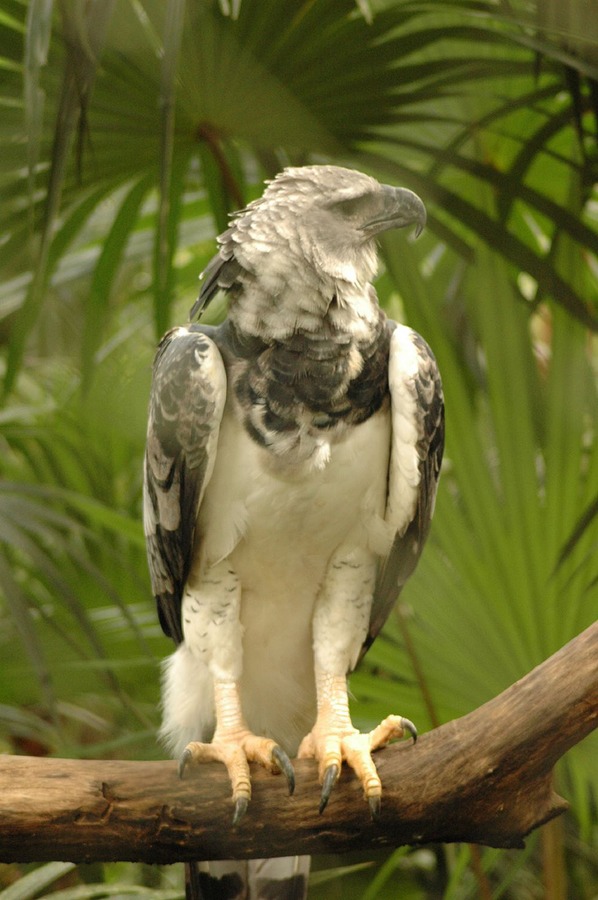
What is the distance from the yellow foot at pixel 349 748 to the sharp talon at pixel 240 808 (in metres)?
0.14

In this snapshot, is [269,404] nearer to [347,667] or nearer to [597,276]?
[347,667]

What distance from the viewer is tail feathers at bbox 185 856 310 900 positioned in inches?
84.4

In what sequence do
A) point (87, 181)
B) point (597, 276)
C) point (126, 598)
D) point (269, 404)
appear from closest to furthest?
point (269, 404) < point (87, 181) < point (597, 276) < point (126, 598)

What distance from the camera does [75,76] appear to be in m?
1.91

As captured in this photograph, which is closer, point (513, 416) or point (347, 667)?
point (347, 667)

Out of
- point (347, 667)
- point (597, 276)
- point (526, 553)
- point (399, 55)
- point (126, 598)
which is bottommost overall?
point (126, 598)

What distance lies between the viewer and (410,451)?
6.51 feet

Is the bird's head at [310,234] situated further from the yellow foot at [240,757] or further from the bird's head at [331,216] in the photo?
the yellow foot at [240,757]

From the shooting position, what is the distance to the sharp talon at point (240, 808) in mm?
1740

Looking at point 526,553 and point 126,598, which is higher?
point 526,553

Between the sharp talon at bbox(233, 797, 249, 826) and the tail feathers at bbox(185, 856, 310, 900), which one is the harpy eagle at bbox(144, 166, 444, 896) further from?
the tail feathers at bbox(185, 856, 310, 900)

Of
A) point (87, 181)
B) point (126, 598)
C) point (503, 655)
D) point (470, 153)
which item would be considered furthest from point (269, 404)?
point (126, 598)

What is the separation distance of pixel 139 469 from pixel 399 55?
1.62m

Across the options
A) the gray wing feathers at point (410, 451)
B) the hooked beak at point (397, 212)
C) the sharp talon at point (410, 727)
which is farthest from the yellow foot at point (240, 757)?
the hooked beak at point (397, 212)
